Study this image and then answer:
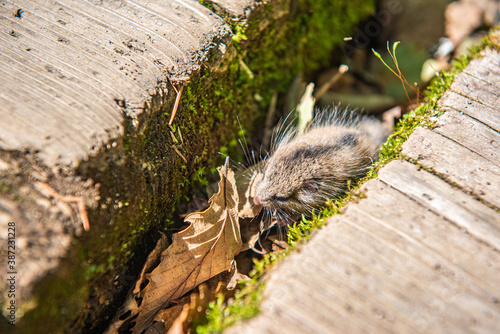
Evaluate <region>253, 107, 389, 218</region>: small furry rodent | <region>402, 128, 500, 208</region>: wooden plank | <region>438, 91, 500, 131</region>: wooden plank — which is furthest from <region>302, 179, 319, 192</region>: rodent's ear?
<region>438, 91, 500, 131</region>: wooden plank

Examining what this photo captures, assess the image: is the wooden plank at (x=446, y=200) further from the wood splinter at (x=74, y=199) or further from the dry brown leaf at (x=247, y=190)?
the wood splinter at (x=74, y=199)

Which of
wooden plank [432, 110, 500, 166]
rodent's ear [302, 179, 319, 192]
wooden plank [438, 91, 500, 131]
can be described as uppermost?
wooden plank [438, 91, 500, 131]

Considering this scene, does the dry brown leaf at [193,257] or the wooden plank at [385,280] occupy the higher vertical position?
the wooden plank at [385,280]

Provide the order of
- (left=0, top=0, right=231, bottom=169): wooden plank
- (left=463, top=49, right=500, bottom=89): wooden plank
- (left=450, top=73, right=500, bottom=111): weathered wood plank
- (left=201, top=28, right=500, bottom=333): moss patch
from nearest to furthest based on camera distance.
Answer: (left=201, top=28, right=500, bottom=333): moss patch → (left=0, top=0, right=231, bottom=169): wooden plank → (left=450, top=73, right=500, bottom=111): weathered wood plank → (left=463, top=49, right=500, bottom=89): wooden plank

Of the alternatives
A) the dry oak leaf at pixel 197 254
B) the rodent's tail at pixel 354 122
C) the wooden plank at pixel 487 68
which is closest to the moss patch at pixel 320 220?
the wooden plank at pixel 487 68

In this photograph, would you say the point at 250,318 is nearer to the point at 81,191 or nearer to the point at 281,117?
the point at 81,191

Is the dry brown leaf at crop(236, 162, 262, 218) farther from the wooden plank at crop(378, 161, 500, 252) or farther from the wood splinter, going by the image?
the wood splinter

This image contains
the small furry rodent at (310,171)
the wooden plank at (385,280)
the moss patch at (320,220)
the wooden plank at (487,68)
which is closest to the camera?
the wooden plank at (385,280)
